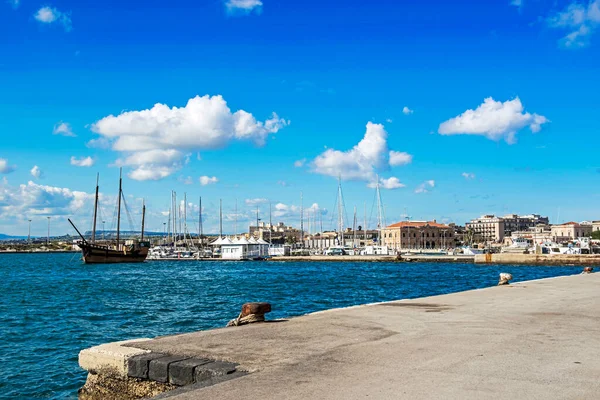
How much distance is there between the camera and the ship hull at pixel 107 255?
345 feet

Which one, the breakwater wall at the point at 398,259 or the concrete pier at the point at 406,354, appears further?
the breakwater wall at the point at 398,259

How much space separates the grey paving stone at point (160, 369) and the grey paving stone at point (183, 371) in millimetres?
90

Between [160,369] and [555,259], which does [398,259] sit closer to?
[555,259]

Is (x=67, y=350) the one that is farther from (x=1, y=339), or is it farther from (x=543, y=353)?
(x=543, y=353)

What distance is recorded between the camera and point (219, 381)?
6.54 m

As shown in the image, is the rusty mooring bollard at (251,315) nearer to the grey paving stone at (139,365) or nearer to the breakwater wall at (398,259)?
the grey paving stone at (139,365)

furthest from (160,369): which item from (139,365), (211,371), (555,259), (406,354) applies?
(555,259)

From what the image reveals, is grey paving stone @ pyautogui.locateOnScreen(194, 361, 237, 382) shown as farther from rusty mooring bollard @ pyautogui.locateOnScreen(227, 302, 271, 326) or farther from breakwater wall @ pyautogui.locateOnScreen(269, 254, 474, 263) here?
breakwater wall @ pyautogui.locateOnScreen(269, 254, 474, 263)

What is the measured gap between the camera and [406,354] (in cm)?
782

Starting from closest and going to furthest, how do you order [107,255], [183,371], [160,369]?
[183,371] → [160,369] → [107,255]

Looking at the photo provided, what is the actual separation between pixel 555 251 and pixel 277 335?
117 metres

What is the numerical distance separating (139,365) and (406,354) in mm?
3544

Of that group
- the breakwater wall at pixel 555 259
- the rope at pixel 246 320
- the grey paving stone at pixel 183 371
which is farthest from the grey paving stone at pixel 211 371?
the breakwater wall at pixel 555 259

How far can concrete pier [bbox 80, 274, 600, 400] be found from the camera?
603cm
